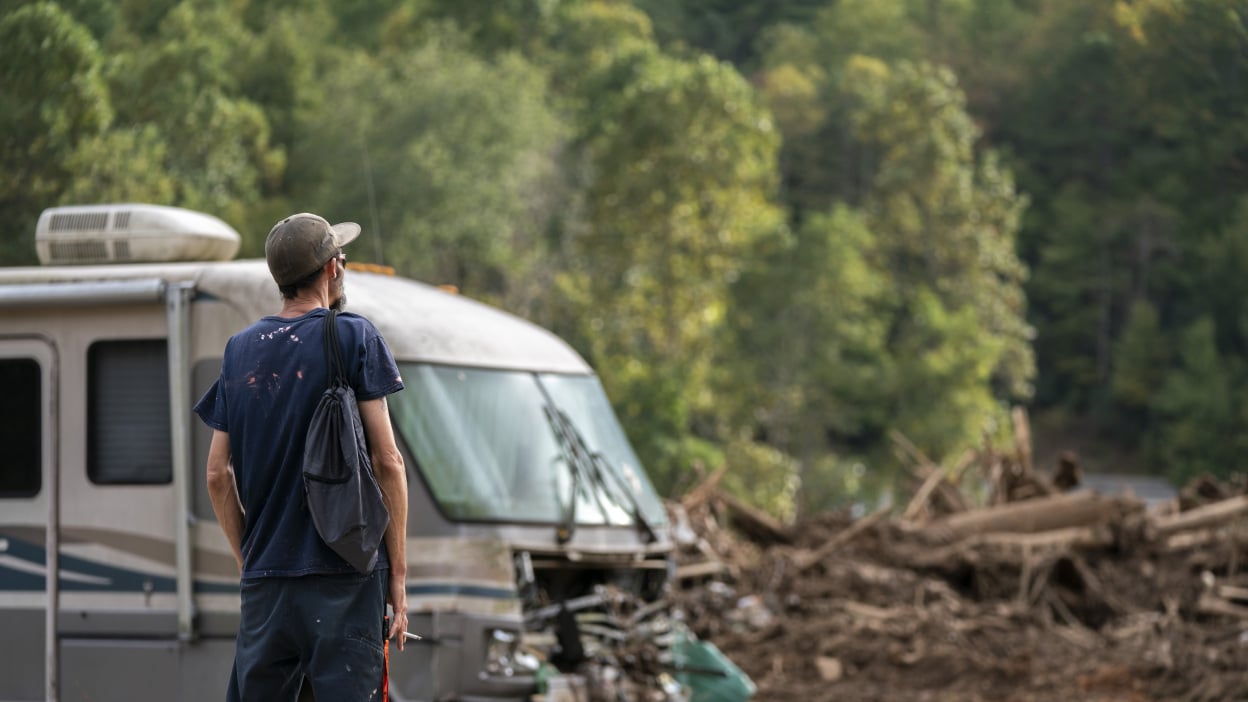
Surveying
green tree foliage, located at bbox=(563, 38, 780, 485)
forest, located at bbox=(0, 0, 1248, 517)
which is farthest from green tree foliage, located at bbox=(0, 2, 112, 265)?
green tree foliage, located at bbox=(563, 38, 780, 485)

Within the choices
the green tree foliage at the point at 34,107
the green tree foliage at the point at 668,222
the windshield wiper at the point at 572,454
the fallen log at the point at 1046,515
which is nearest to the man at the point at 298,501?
the windshield wiper at the point at 572,454

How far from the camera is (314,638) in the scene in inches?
201

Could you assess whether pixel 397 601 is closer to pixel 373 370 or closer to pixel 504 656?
pixel 373 370

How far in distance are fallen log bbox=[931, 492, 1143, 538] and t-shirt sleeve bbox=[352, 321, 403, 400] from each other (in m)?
11.2

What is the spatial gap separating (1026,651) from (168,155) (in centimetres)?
1509

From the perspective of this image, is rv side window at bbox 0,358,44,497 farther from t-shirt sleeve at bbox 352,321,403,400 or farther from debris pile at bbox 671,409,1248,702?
debris pile at bbox 671,409,1248,702

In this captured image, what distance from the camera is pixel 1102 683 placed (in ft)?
39.9

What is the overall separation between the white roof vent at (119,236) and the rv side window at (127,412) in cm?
73

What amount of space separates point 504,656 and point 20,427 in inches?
107

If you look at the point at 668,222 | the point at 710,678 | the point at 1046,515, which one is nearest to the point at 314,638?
the point at 710,678

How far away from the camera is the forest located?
2203 centimetres

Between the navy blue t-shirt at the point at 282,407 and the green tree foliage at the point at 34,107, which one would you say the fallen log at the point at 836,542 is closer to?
the green tree foliage at the point at 34,107

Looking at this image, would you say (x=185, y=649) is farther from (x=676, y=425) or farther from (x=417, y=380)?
(x=676, y=425)

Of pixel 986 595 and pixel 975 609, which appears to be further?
pixel 986 595
